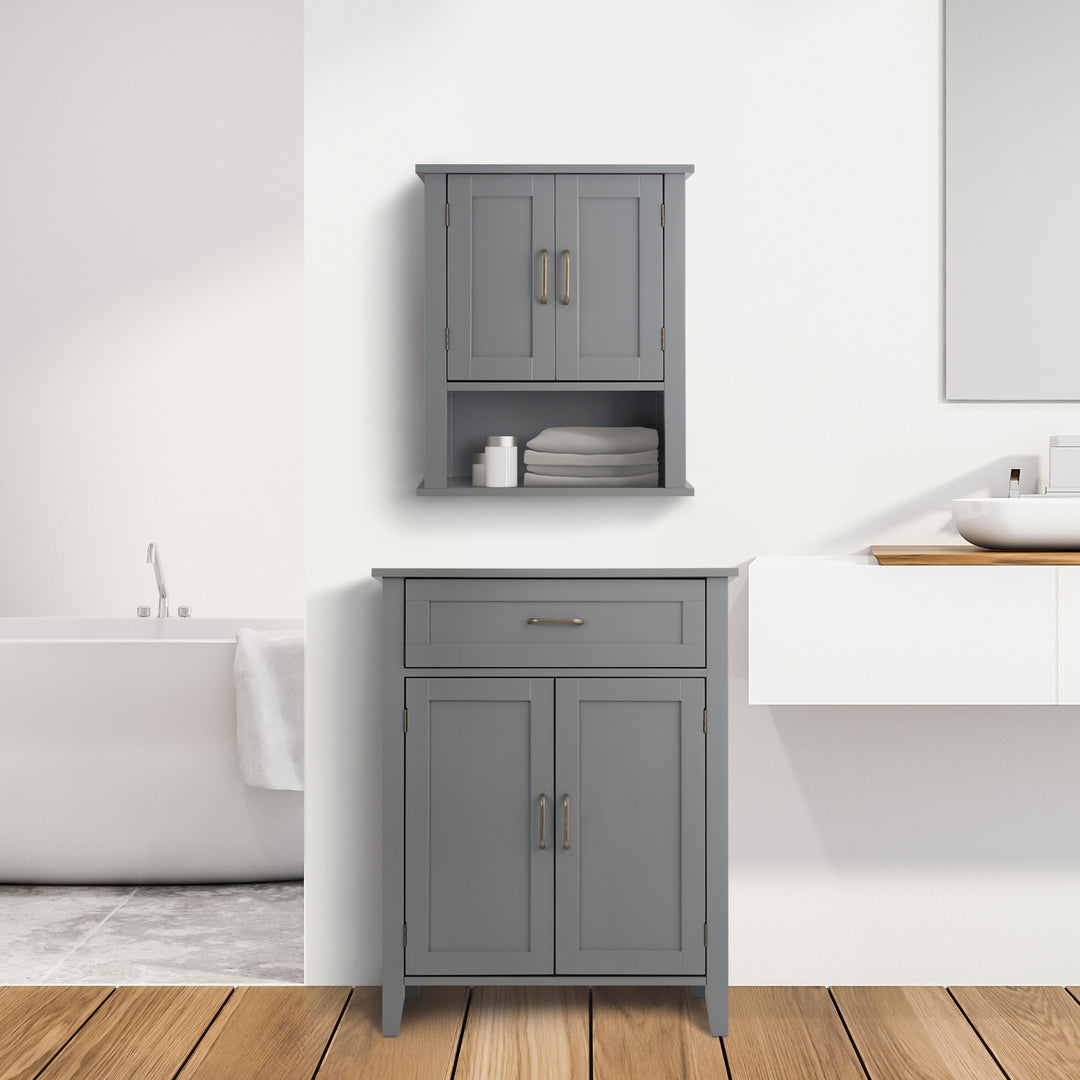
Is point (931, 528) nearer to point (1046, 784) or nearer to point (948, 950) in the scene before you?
point (1046, 784)

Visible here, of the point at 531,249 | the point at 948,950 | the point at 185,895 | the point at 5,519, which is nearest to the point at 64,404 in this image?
the point at 5,519

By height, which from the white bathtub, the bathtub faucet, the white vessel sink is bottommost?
the white bathtub

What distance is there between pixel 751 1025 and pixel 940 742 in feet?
2.34

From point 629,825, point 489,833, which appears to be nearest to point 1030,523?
point 629,825

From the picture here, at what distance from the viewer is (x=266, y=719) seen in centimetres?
282

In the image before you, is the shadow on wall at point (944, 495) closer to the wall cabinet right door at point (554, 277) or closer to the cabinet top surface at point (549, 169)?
the wall cabinet right door at point (554, 277)

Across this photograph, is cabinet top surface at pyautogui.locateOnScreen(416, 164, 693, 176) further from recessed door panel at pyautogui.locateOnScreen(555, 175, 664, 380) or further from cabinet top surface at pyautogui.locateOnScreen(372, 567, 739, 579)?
cabinet top surface at pyautogui.locateOnScreen(372, 567, 739, 579)

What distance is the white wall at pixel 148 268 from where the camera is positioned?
373cm

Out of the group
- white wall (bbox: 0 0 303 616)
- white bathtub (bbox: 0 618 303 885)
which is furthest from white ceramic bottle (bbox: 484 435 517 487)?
white wall (bbox: 0 0 303 616)

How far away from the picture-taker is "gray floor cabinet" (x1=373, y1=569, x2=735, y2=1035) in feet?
6.73

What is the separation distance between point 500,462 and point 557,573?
1.16 ft

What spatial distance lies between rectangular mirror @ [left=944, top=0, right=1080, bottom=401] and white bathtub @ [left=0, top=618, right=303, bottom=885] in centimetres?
204

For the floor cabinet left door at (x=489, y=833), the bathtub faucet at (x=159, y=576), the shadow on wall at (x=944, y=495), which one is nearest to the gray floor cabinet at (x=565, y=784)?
the floor cabinet left door at (x=489, y=833)

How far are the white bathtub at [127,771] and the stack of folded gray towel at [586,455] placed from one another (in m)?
1.10
